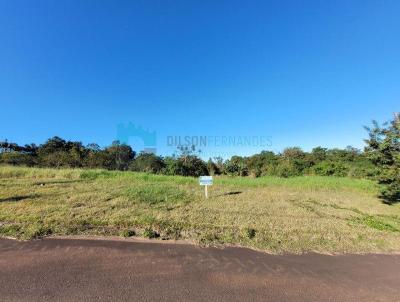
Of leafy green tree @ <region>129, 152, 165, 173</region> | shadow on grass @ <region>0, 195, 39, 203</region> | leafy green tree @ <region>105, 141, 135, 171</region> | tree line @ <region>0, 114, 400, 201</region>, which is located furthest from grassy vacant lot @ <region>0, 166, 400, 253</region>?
leafy green tree @ <region>105, 141, 135, 171</region>

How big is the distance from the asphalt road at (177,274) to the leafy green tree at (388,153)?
25.2ft

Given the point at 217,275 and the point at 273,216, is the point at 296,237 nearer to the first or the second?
the point at 273,216

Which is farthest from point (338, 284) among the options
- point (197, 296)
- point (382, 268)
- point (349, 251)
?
point (197, 296)

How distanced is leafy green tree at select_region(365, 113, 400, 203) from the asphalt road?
7692 mm

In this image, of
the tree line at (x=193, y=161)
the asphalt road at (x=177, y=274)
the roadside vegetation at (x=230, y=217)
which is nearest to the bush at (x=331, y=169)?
the tree line at (x=193, y=161)

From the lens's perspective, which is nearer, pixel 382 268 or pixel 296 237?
pixel 382 268

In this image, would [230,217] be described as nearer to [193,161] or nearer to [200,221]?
[200,221]

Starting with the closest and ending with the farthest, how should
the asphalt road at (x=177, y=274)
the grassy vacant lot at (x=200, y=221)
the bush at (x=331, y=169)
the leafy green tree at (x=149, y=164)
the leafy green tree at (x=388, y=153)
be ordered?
the asphalt road at (x=177, y=274) → the grassy vacant lot at (x=200, y=221) → the leafy green tree at (x=388, y=153) → the bush at (x=331, y=169) → the leafy green tree at (x=149, y=164)

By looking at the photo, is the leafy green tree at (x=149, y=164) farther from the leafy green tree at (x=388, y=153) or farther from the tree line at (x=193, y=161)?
the leafy green tree at (x=388, y=153)

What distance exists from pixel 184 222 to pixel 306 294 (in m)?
3.41

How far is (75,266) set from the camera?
3537mm

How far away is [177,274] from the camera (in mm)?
3451

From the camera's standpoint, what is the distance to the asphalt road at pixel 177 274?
2956 millimetres

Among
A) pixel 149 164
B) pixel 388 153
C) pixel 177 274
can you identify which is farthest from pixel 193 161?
pixel 177 274
